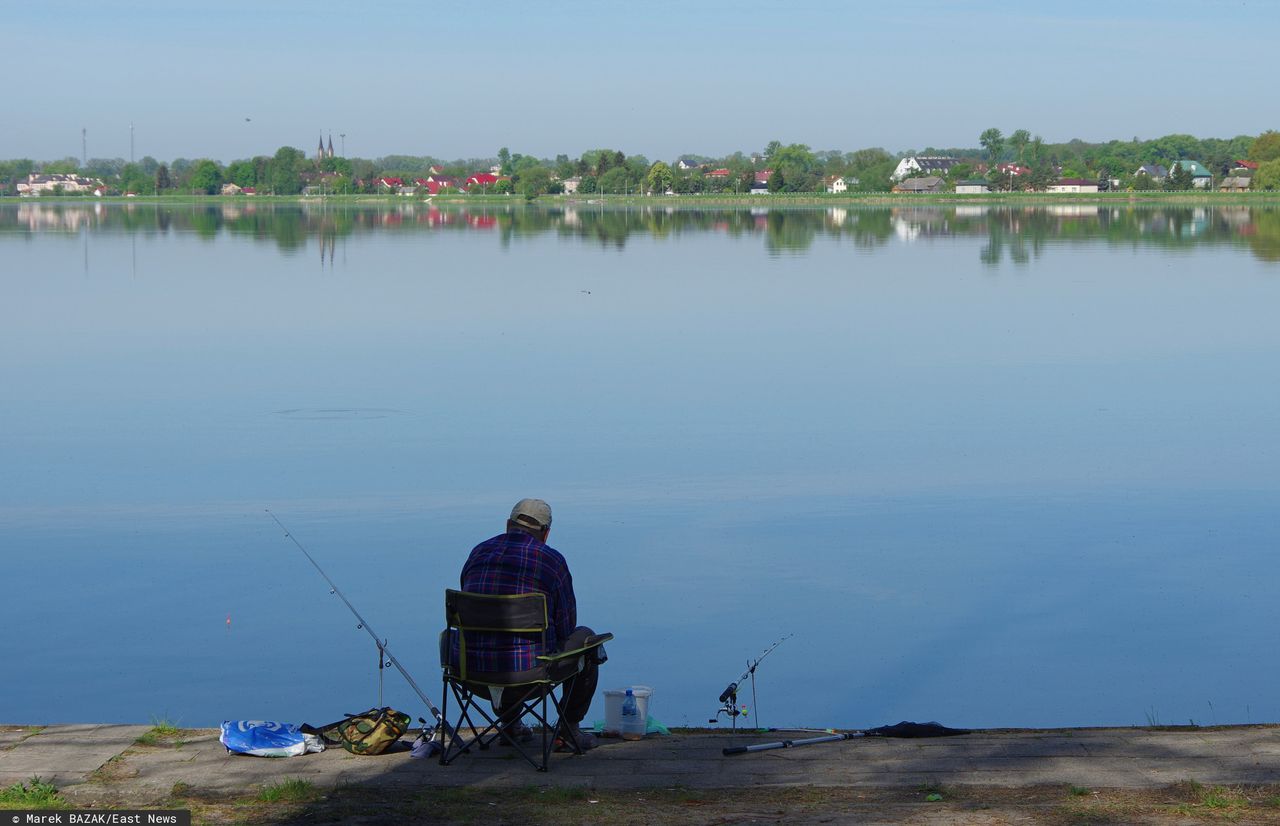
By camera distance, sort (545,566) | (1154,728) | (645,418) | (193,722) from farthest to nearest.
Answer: (645,418)
(193,722)
(1154,728)
(545,566)

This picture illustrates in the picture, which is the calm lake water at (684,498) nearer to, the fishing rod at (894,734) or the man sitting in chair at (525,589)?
the fishing rod at (894,734)

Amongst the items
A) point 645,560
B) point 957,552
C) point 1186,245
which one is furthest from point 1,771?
point 1186,245

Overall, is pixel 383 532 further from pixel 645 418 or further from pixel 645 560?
pixel 645 418

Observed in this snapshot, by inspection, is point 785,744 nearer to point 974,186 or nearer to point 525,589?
point 525,589

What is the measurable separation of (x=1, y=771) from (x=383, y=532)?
21.1ft

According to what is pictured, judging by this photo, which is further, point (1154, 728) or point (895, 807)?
point (1154, 728)

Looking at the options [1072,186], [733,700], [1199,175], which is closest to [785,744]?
[733,700]

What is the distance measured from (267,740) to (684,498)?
7436 mm

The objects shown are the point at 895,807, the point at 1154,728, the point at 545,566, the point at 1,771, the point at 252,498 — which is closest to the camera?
the point at 895,807

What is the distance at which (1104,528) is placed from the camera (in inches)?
485

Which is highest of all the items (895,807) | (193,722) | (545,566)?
(545,566)

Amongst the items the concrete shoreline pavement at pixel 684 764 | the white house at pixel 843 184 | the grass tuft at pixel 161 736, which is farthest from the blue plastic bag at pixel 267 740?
the white house at pixel 843 184

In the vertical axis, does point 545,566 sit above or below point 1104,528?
above

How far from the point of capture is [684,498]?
13.3 meters
